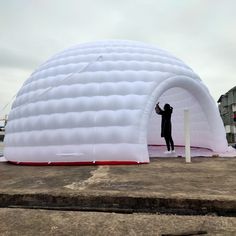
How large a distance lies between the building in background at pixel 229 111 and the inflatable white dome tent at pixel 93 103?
34.2 metres

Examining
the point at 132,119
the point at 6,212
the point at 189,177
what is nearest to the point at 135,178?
the point at 189,177

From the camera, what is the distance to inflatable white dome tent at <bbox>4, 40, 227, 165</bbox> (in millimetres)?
7121

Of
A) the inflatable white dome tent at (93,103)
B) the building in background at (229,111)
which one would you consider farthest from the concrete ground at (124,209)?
the building in background at (229,111)

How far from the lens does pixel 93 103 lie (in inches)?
289

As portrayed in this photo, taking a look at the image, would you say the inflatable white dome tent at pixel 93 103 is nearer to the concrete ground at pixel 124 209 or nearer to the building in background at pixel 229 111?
the concrete ground at pixel 124 209

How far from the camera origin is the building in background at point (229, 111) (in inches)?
1618

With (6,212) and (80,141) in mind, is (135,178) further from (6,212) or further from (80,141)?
(80,141)

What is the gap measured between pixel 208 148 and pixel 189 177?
5977mm

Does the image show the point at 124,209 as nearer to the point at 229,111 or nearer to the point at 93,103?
the point at 93,103

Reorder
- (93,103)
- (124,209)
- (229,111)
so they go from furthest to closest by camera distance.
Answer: (229,111), (93,103), (124,209)

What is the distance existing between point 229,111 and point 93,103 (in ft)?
131

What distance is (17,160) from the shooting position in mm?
7992

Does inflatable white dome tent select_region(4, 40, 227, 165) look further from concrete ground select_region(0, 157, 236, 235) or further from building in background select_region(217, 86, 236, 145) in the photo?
building in background select_region(217, 86, 236, 145)

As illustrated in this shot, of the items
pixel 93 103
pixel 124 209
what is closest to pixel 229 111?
pixel 93 103
